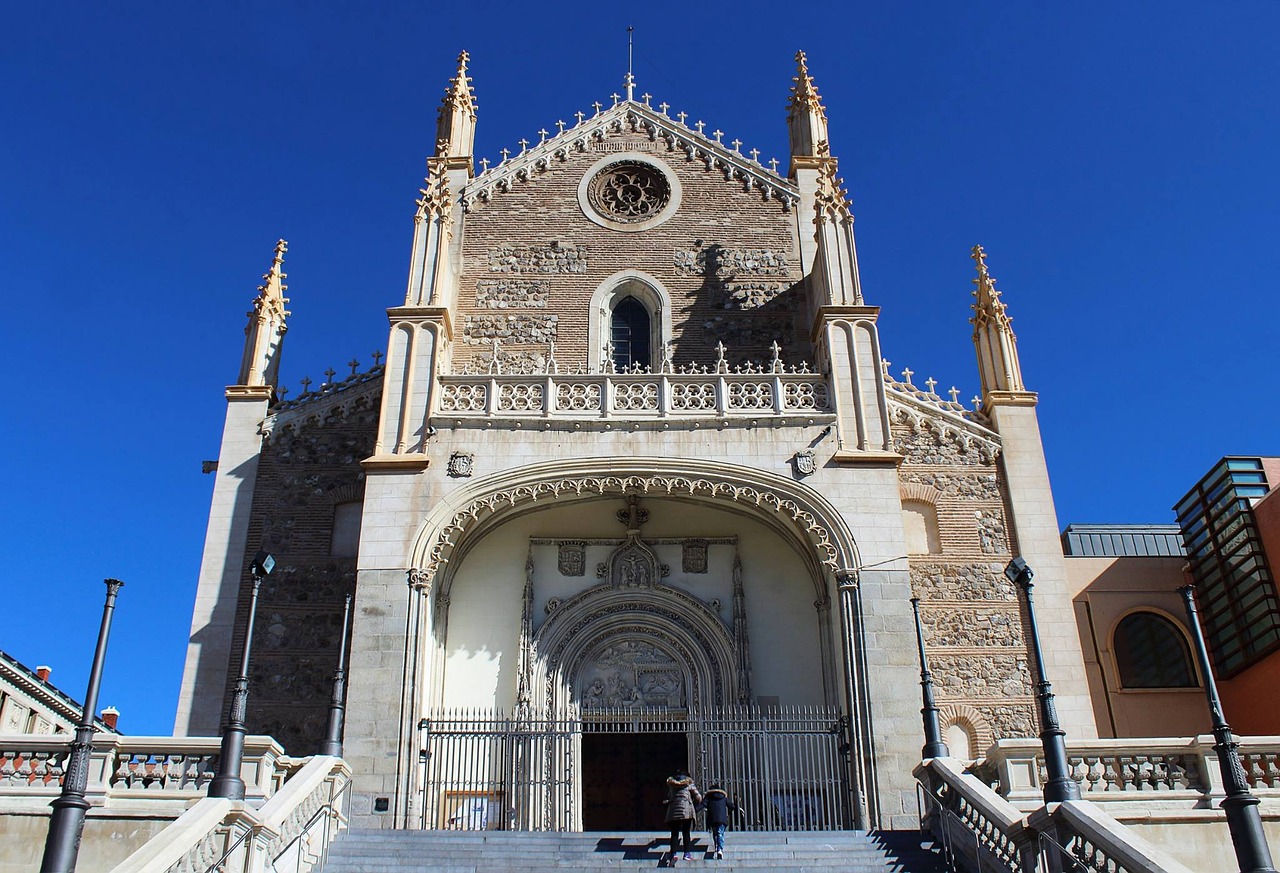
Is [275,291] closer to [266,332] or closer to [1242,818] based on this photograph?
[266,332]

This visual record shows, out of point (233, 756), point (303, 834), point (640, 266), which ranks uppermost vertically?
point (640, 266)

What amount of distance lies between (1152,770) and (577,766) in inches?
339

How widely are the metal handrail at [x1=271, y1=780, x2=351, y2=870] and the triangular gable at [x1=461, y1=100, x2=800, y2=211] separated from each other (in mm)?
12879

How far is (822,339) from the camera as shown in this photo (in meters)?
20.3

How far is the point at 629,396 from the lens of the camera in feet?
63.3

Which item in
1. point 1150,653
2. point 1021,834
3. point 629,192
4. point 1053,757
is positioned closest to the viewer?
point 1021,834

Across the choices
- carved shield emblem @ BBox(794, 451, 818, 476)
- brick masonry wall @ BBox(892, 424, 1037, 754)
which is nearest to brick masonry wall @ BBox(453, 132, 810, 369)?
brick masonry wall @ BBox(892, 424, 1037, 754)

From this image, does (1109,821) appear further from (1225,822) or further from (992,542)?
(992,542)

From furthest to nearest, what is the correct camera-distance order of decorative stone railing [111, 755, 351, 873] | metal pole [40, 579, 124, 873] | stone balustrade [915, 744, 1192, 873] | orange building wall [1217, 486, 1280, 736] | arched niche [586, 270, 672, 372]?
arched niche [586, 270, 672, 372]
orange building wall [1217, 486, 1280, 736]
decorative stone railing [111, 755, 351, 873]
stone balustrade [915, 744, 1192, 873]
metal pole [40, 579, 124, 873]

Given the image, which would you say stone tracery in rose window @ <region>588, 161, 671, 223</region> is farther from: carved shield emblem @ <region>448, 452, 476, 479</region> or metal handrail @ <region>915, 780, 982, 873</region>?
metal handrail @ <region>915, 780, 982, 873</region>

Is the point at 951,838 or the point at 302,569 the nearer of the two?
the point at 951,838

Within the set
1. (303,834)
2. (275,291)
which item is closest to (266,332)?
(275,291)

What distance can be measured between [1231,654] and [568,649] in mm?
13872

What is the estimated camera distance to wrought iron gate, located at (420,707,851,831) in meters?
16.3
